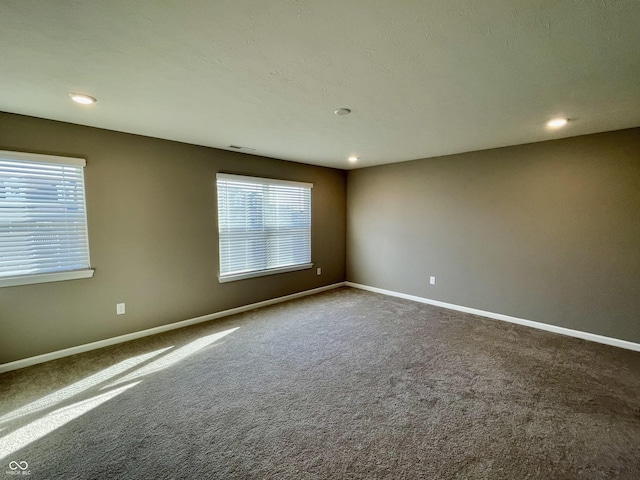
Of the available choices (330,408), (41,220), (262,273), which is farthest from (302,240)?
(41,220)

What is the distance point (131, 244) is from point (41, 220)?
77 centimetres

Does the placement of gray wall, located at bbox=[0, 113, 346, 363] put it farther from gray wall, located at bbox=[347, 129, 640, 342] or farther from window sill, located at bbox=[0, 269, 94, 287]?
gray wall, located at bbox=[347, 129, 640, 342]

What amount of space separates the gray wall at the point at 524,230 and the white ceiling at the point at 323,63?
0.62 metres

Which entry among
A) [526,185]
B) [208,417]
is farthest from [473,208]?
[208,417]

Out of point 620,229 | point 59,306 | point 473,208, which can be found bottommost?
point 59,306

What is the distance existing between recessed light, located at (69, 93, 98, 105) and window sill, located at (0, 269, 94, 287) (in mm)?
1629

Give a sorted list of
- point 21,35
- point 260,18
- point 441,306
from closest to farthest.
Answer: point 260,18 < point 21,35 < point 441,306

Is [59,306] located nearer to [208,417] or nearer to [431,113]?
[208,417]

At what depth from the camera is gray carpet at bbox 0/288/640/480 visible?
65.0 inches

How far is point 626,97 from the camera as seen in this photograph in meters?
2.22

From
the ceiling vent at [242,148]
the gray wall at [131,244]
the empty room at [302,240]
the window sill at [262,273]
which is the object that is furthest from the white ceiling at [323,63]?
the window sill at [262,273]

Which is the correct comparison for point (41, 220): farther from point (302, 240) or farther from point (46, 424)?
point (302, 240)

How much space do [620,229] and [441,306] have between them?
2250 millimetres

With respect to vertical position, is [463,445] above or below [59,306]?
below
